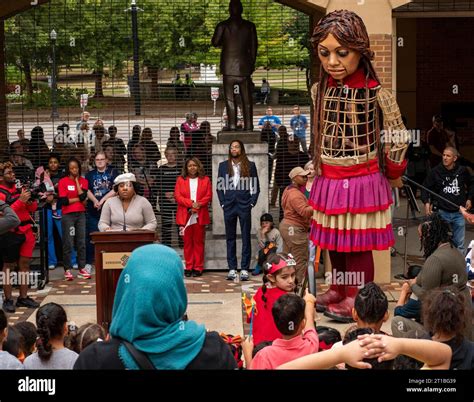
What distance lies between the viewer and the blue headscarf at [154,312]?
4.47 m

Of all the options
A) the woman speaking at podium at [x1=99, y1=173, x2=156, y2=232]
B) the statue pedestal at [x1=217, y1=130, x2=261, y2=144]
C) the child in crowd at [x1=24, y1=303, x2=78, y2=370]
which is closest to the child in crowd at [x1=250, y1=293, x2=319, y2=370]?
the child in crowd at [x1=24, y1=303, x2=78, y2=370]

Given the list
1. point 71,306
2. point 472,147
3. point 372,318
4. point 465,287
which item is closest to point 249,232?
point 71,306

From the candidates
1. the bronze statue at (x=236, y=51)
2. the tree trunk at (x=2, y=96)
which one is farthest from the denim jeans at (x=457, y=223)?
the tree trunk at (x=2, y=96)

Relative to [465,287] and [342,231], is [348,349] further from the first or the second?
[342,231]

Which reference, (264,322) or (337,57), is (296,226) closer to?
(337,57)

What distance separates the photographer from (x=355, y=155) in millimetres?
11086

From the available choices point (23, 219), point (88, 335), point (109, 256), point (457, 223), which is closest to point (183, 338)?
point (88, 335)

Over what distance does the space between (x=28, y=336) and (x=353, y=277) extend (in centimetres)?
460

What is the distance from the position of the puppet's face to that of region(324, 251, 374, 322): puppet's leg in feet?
5.83

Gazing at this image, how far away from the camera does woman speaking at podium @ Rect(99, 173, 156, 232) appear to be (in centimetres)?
1219

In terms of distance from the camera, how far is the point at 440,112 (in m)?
22.1

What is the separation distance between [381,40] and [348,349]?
28.8 feet

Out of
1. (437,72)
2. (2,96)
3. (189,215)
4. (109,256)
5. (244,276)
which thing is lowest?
(244,276)

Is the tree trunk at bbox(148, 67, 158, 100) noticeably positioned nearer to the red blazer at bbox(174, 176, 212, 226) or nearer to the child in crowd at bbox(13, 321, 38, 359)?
the red blazer at bbox(174, 176, 212, 226)
